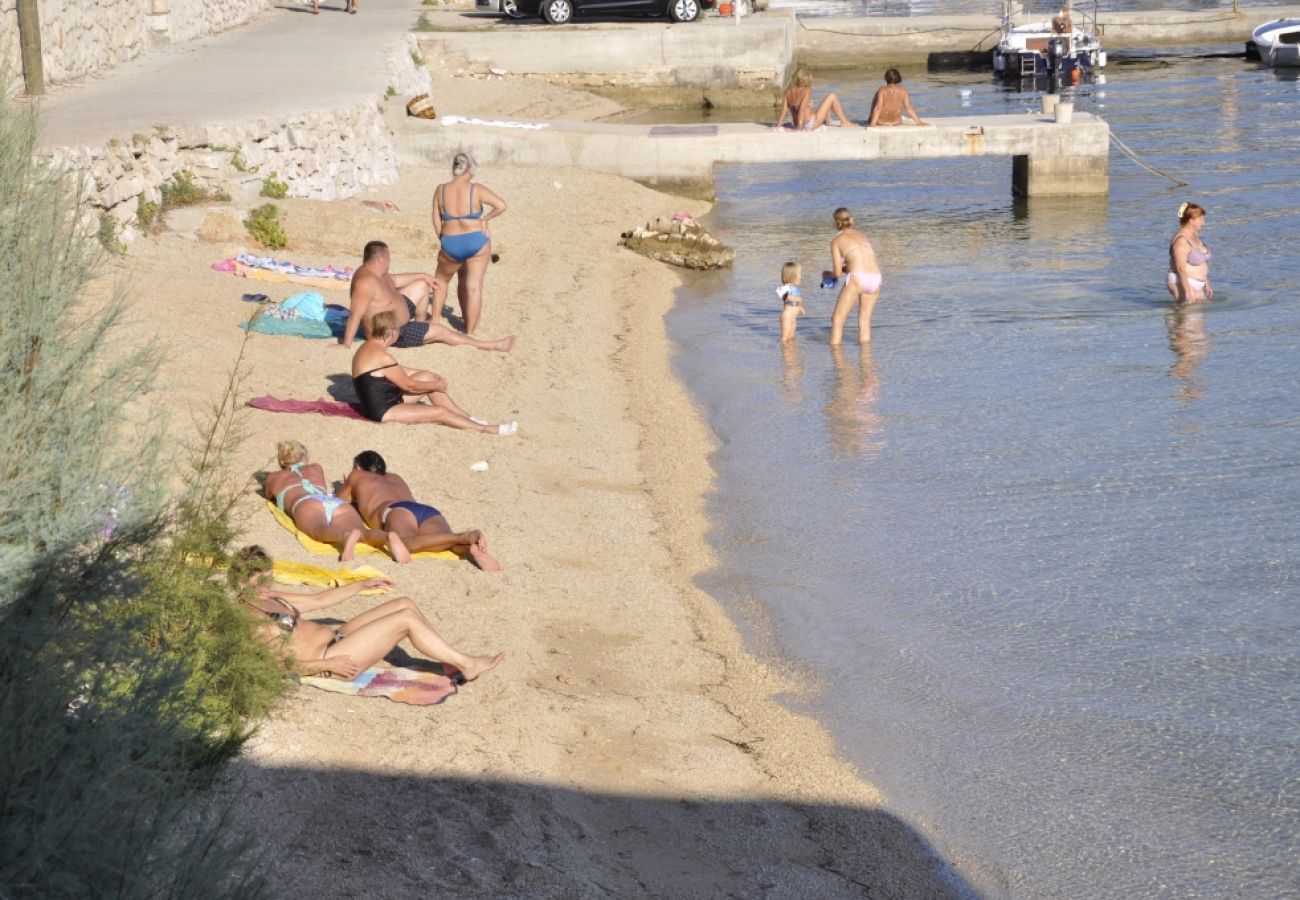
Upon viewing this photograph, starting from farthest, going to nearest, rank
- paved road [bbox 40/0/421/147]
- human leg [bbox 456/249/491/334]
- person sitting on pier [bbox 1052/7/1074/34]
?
person sitting on pier [bbox 1052/7/1074/34] < paved road [bbox 40/0/421/147] < human leg [bbox 456/249/491/334]

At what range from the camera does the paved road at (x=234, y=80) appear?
15938 mm

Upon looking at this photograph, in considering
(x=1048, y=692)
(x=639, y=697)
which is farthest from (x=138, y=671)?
(x=1048, y=692)

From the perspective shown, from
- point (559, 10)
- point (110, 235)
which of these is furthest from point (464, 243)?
point (559, 10)

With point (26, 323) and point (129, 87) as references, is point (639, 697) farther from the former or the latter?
point (129, 87)

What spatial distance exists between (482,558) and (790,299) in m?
6.77

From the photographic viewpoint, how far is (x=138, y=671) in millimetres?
4316

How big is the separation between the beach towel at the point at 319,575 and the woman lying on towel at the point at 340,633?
0.67m

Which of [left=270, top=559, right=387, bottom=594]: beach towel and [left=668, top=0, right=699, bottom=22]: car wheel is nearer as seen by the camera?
[left=270, top=559, right=387, bottom=594]: beach towel

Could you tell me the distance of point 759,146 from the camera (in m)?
22.4

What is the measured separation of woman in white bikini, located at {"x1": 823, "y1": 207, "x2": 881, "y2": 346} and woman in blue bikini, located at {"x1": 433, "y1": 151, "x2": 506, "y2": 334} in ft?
10.5

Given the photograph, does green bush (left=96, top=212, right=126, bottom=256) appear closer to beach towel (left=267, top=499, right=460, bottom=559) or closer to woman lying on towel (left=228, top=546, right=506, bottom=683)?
beach towel (left=267, top=499, right=460, bottom=559)

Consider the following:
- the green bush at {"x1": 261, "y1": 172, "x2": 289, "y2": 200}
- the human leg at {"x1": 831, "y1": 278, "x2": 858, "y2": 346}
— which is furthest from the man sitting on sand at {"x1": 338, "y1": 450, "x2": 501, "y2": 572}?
the green bush at {"x1": 261, "y1": 172, "x2": 289, "y2": 200}

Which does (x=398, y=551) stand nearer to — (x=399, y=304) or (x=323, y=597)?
(x=323, y=597)

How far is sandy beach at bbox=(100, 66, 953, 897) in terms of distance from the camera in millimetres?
5770
